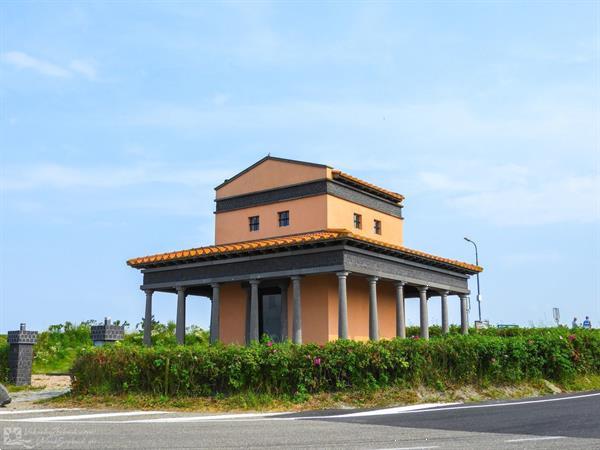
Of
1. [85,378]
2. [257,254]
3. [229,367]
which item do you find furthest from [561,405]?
[257,254]

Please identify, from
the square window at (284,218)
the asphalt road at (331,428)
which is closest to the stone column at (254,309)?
the square window at (284,218)

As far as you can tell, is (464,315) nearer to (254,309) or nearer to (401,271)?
(401,271)

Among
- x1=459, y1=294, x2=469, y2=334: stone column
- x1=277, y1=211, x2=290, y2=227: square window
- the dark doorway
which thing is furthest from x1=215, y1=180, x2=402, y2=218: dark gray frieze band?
x1=459, y1=294, x2=469, y2=334: stone column

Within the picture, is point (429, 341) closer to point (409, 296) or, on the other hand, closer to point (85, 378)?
point (85, 378)

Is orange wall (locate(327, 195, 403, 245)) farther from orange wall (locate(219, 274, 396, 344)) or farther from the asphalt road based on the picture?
Result: the asphalt road

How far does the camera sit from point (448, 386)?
1599cm

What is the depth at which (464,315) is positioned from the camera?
32.3 meters

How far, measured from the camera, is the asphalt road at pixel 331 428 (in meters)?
9.26

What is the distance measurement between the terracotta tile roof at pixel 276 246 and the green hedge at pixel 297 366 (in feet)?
27.5

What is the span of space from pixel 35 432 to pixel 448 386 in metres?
9.89

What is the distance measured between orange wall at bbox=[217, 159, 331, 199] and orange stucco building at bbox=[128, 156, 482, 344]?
0.05 m

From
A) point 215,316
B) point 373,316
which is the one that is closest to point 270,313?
point 215,316

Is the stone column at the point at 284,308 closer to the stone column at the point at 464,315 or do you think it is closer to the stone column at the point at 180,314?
the stone column at the point at 180,314

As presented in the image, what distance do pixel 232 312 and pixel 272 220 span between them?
4966 millimetres
